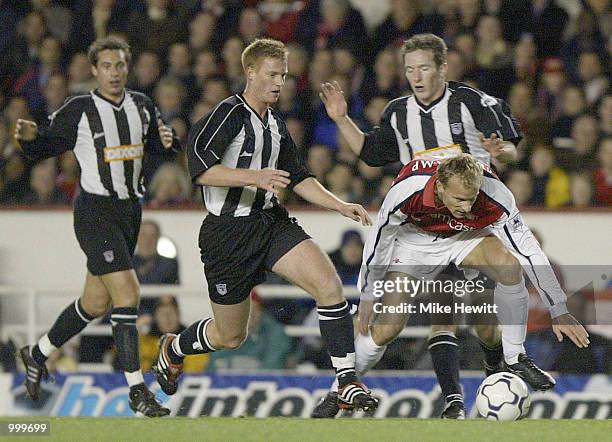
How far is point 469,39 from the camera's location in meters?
9.52

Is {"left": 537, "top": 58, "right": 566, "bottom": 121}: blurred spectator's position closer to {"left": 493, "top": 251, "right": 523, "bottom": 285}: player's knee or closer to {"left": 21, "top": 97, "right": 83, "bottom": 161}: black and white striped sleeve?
{"left": 493, "top": 251, "right": 523, "bottom": 285}: player's knee

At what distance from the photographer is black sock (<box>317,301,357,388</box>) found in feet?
19.4

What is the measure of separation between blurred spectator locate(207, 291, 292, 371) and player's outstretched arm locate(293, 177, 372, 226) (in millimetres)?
1864

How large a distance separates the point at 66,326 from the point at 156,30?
12.6 feet

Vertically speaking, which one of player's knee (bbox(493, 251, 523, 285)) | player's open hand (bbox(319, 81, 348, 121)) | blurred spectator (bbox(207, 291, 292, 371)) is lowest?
blurred spectator (bbox(207, 291, 292, 371))

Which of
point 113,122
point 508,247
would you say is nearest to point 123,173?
point 113,122

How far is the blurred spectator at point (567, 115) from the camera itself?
9.05 meters

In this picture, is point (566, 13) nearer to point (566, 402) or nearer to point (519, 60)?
point (519, 60)

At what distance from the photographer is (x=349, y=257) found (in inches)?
321

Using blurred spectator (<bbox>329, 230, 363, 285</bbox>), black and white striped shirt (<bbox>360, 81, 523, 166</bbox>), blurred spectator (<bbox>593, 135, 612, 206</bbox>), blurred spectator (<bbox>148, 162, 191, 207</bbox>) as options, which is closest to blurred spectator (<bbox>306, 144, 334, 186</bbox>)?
blurred spectator (<bbox>329, 230, 363, 285</bbox>)

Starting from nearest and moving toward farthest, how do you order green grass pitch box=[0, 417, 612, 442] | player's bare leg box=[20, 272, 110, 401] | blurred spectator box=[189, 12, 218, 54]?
green grass pitch box=[0, 417, 612, 442] < player's bare leg box=[20, 272, 110, 401] < blurred spectator box=[189, 12, 218, 54]

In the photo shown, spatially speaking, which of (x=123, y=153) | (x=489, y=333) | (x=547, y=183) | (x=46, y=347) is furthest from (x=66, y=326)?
(x=547, y=183)

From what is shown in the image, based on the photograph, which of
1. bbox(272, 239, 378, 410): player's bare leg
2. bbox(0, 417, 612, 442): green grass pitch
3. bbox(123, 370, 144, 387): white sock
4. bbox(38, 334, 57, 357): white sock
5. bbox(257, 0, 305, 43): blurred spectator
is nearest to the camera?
bbox(0, 417, 612, 442): green grass pitch

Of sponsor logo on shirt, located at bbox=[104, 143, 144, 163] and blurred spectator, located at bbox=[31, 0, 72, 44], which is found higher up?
blurred spectator, located at bbox=[31, 0, 72, 44]
